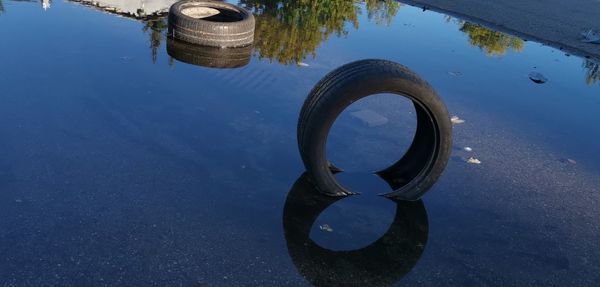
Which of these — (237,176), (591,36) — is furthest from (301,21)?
(591,36)

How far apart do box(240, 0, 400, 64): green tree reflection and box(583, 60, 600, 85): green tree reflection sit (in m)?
3.96

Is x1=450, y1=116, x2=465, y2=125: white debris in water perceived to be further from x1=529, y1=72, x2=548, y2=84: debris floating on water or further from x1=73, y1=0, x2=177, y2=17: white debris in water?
x1=73, y1=0, x2=177, y2=17: white debris in water

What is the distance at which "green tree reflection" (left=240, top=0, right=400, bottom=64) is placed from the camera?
896cm

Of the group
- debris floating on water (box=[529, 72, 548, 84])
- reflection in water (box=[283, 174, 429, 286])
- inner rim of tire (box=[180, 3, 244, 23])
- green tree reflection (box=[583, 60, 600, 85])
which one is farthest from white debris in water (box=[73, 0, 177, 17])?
green tree reflection (box=[583, 60, 600, 85])

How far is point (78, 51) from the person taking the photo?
7.57m

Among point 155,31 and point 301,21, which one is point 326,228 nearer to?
point 155,31

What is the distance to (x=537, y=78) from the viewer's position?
9422 mm

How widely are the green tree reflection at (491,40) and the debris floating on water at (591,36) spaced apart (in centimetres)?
150

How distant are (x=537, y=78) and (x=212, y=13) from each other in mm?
5655

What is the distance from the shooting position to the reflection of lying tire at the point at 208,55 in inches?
312

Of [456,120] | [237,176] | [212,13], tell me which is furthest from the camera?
[212,13]

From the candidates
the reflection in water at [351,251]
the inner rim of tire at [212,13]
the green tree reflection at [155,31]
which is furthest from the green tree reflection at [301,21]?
the reflection in water at [351,251]

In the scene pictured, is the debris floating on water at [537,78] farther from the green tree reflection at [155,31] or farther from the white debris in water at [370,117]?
the green tree reflection at [155,31]

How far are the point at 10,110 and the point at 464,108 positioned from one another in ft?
18.6
